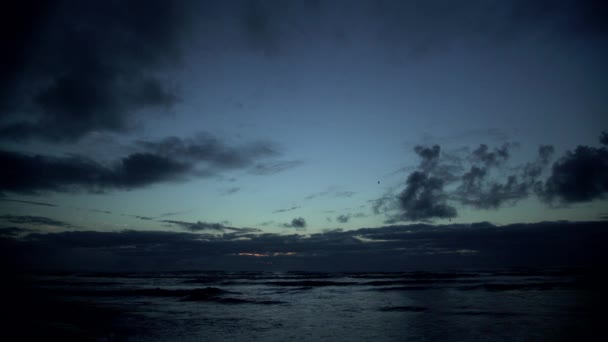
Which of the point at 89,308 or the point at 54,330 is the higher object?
the point at 54,330

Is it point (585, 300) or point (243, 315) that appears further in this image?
point (585, 300)

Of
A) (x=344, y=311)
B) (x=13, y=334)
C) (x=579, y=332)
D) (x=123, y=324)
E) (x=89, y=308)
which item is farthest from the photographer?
(x=89, y=308)

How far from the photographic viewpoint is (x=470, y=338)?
14664 millimetres

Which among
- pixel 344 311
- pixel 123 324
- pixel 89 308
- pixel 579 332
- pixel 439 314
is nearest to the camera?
pixel 579 332

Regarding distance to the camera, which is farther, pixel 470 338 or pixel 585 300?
pixel 585 300

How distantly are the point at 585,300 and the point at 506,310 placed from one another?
9.78 meters

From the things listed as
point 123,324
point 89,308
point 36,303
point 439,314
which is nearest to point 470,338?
point 439,314

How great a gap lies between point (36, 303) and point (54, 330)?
16.8m

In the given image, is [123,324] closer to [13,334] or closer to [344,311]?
[13,334]

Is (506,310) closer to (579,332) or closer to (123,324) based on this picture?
(579,332)

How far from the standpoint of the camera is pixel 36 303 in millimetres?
28125

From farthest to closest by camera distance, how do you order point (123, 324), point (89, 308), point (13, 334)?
1. point (89, 308)
2. point (123, 324)
3. point (13, 334)

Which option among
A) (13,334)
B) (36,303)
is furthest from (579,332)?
(36,303)

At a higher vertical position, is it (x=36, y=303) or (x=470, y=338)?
(x=470, y=338)
